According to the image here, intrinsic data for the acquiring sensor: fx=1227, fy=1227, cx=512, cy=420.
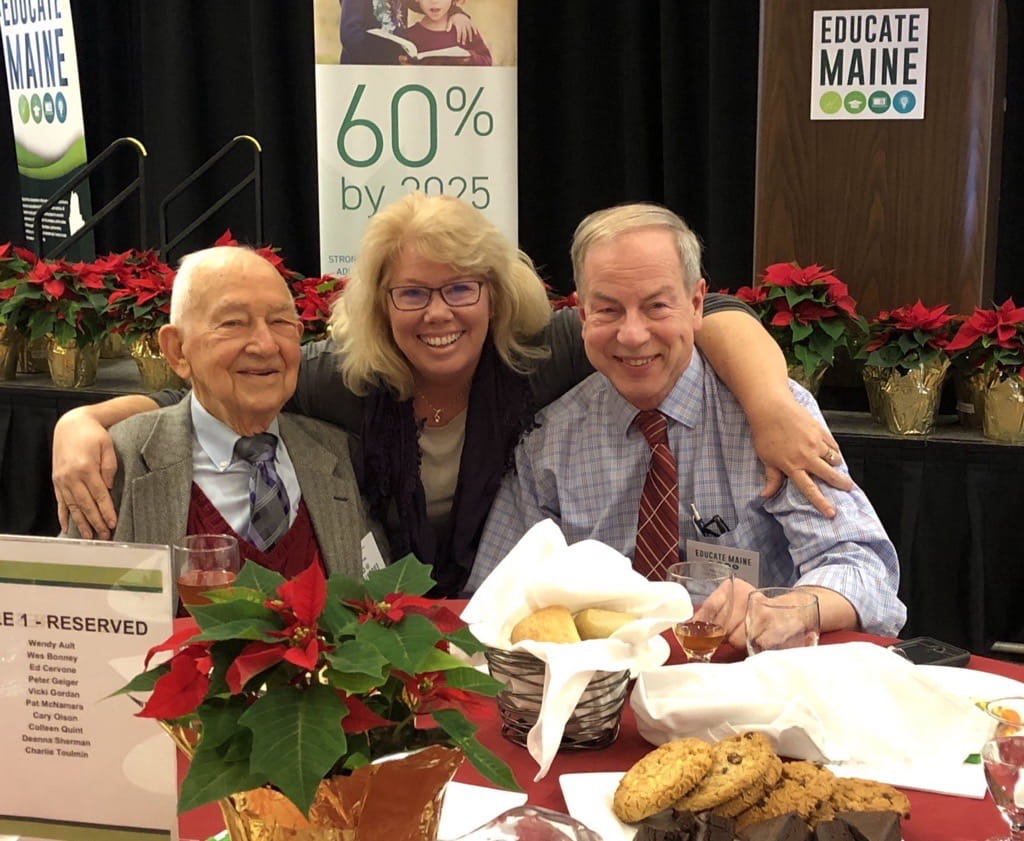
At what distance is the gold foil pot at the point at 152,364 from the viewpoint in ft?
14.0

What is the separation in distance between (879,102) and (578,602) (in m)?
2.97

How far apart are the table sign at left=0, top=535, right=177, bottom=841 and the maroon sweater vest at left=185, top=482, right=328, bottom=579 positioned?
120 centimetres

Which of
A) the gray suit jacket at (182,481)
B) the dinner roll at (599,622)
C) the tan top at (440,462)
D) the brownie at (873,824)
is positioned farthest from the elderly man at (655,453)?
the brownie at (873,824)

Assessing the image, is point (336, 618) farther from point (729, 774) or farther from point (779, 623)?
point (779, 623)

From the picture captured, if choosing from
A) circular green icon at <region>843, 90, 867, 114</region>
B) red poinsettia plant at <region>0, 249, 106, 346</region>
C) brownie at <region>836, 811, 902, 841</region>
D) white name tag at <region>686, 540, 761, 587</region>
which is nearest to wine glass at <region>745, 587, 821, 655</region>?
white name tag at <region>686, 540, 761, 587</region>

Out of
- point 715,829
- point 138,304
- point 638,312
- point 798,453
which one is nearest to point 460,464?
point 638,312

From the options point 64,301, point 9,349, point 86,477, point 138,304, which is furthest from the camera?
point 9,349

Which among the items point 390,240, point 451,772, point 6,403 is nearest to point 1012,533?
point 390,240

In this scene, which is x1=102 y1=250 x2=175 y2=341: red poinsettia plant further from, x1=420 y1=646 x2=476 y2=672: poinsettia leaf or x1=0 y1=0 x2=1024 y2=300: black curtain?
x1=420 y1=646 x2=476 y2=672: poinsettia leaf

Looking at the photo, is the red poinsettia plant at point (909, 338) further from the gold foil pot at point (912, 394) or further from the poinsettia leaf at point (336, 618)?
the poinsettia leaf at point (336, 618)

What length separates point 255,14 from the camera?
6.66m

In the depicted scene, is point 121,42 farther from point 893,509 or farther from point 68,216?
point 893,509

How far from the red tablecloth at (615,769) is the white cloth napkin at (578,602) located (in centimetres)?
7

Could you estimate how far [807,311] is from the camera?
374 cm
